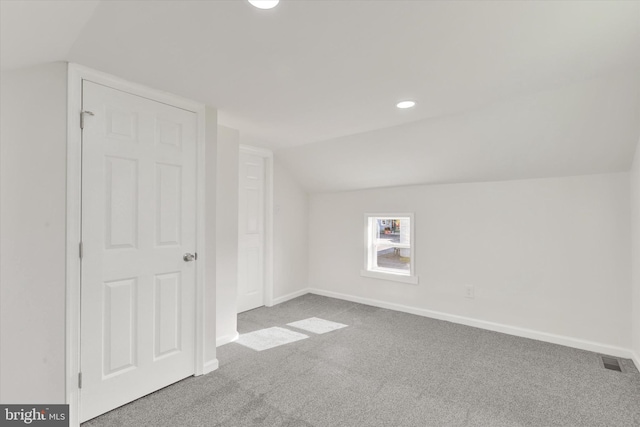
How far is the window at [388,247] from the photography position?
4055 millimetres

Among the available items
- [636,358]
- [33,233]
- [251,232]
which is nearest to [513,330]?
[636,358]

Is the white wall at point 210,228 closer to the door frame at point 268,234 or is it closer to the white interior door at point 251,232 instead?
the white interior door at point 251,232

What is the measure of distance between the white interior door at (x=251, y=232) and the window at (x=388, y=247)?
1.45 meters

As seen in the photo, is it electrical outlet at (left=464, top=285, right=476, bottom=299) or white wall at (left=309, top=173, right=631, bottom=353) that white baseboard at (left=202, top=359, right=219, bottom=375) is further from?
electrical outlet at (left=464, top=285, right=476, bottom=299)

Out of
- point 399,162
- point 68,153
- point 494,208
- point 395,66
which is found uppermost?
point 395,66

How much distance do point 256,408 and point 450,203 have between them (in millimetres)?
2912

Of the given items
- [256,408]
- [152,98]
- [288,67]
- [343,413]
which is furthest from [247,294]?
[288,67]

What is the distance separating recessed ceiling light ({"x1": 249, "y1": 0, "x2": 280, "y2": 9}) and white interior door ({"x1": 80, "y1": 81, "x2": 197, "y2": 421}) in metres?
1.26

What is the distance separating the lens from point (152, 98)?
215cm

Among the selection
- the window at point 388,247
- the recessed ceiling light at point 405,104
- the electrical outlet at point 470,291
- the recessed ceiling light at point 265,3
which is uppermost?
the recessed ceiling light at point 265,3

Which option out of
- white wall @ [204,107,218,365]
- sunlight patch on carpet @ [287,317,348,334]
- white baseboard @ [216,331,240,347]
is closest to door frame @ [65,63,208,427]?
white wall @ [204,107,218,365]

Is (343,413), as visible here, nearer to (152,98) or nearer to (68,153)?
(68,153)
